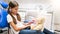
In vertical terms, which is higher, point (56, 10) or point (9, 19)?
point (56, 10)

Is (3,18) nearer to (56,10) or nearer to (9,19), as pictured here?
(9,19)

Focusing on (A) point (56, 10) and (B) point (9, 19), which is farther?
(A) point (56, 10)

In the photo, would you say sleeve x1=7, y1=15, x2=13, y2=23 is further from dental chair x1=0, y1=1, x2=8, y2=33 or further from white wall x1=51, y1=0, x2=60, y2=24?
white wall x1=51, y1=0, x2=60, y2=24

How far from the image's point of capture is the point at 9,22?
1701 mm

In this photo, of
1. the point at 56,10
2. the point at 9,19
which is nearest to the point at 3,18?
the point at 9,19

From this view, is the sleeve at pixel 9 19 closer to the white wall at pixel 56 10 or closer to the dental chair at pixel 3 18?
the dental chair at pixel 3 18

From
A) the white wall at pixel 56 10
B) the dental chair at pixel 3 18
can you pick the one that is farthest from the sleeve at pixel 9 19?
the white wall at pixel 56 10

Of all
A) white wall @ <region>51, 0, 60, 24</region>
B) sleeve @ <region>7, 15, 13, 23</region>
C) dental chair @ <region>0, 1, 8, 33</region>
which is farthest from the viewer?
white wall @ <region>51, 0, 60, 24</region>

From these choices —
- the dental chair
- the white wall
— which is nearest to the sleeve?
the dental chair

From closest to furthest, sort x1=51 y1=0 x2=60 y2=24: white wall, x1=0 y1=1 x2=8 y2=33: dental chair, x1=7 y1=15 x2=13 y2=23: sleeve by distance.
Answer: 1. x1=7 y1=15 x2=13 y2=23: sleeve
2. x1=0 y1=1 x2=8 y2=33: dental chair
3. x1=51 y1=0 x2=60 y2=24: white wall

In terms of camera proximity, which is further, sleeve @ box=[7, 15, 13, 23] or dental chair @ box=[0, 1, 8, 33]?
dental chair @ box=[0, 1, 8, 33]

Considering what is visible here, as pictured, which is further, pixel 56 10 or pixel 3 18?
pixel 56 10

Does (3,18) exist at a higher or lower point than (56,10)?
lower

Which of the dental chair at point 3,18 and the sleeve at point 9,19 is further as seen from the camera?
the dental chair at point 3,18
